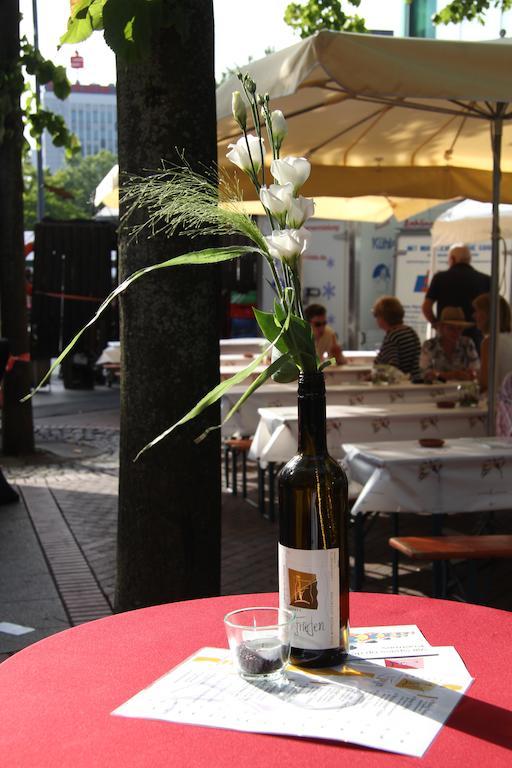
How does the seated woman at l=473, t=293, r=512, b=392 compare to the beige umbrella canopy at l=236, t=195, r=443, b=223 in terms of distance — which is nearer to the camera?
the seated woman at l=473, t=293, r=512, b=392

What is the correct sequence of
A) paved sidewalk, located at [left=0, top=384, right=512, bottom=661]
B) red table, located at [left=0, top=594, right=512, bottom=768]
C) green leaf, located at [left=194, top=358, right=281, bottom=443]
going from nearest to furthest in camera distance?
red table, located at [left=0, top=594, right=512, bottom=768] < green leaf, located at [left=194, top=358, right=281, bottom=443] < paved sidewalk, located at [left=0, top=384, right=512, bottom=661]

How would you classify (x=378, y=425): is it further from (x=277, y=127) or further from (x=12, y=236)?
(x=12, y=236)

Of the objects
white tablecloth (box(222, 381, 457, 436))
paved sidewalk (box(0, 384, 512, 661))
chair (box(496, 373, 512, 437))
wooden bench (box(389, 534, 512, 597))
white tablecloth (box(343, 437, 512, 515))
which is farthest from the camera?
white tablecloth (box(222, 381, 457, 436))

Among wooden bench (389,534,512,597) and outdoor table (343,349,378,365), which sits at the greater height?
outdoor table (343,349,378,365)

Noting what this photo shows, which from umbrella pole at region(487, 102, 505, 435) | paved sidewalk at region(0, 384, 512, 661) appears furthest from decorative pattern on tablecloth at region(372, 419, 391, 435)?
paved sidewalk at region(0, 384, 512, 661)

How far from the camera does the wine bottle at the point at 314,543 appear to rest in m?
1.63

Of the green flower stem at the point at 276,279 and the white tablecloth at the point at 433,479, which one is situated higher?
the green flower stem at the point at 276,279

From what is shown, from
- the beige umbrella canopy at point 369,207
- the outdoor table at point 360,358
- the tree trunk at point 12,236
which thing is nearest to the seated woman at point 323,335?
the beige umbrella canopy at point 369,207

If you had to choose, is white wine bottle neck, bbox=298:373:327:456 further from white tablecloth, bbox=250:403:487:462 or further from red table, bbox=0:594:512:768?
white tablecloth, bbox=250:403:487:462

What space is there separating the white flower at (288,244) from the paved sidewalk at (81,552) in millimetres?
2705

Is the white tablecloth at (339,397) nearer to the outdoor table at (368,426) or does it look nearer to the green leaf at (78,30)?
the outdoor table at (368,426)

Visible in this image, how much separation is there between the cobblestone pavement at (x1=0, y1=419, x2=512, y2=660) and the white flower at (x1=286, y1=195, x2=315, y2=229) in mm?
2806

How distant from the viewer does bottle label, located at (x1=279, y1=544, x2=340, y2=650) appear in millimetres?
1627

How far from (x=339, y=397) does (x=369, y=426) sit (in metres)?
1.08
